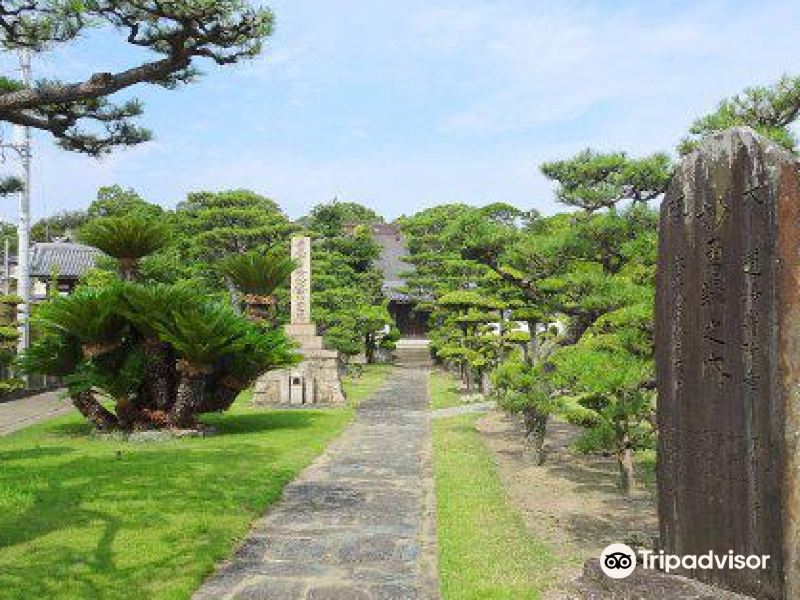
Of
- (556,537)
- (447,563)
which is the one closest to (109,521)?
(447,563)

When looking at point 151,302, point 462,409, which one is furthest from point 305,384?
point 151,302

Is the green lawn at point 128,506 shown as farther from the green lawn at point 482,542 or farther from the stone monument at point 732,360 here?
the stone monument at point 732,360

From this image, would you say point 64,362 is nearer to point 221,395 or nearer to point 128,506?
point 221,395

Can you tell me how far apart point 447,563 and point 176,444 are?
830 centimetres

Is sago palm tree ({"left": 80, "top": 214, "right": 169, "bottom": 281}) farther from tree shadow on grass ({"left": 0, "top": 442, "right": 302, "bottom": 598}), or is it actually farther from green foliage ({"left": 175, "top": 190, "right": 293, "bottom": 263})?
green foliage ({"left": 175, "top": 190, "right": 293, "bottom": 263})

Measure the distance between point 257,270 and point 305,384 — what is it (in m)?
4.96

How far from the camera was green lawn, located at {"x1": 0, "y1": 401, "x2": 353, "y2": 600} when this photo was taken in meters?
6.01

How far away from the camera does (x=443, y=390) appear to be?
2577cm

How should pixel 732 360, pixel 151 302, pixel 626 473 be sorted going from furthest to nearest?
pixel 151 302
pixel 626 473
pixel 732 360

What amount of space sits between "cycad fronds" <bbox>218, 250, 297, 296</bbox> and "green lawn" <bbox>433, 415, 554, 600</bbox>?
309 inches

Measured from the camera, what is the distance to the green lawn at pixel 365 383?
23.2m

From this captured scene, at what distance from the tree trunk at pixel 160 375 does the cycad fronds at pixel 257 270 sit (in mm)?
3849

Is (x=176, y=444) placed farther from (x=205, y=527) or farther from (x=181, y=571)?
(x=181, y=571)

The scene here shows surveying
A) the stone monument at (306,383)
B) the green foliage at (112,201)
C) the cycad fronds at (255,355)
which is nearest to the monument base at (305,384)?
the stone monument at (306,383)
